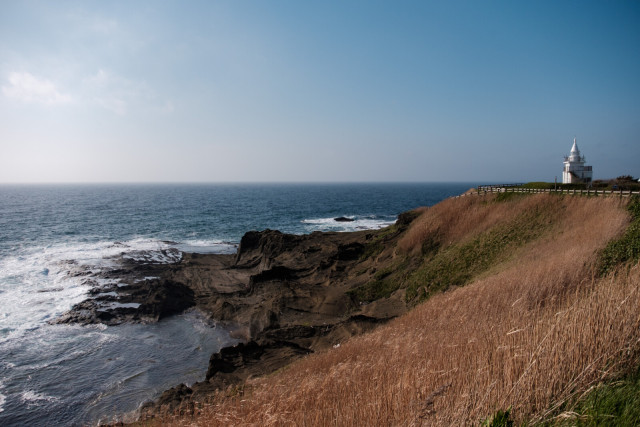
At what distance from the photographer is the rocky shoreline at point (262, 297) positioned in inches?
691

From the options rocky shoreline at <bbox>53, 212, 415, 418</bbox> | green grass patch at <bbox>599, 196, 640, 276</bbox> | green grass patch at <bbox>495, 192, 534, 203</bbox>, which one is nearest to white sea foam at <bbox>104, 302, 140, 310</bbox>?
rocky shoreline at <bbox>53, 212, 415, 418</bbox>

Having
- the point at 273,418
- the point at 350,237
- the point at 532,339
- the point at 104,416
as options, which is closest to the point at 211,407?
the point at 273,418

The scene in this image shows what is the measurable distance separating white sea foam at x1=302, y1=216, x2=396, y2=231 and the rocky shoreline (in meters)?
18.9

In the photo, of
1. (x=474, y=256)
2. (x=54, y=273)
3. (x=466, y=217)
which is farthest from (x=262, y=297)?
(x=54, y=273)

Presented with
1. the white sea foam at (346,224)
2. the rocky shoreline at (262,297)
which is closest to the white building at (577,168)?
the rocky shoreline at (262,297)

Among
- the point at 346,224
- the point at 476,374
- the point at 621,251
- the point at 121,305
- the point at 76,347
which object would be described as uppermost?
the point at 621,251

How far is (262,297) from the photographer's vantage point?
27516 mm

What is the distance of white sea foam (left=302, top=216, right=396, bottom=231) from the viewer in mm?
61016

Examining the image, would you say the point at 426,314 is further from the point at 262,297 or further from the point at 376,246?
the point at 376,246

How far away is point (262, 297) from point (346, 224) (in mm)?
39855

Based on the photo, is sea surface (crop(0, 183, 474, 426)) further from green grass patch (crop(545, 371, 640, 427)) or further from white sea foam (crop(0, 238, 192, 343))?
green grass patch (crop(545, 371, 640, 427))

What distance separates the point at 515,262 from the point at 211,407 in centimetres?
1579

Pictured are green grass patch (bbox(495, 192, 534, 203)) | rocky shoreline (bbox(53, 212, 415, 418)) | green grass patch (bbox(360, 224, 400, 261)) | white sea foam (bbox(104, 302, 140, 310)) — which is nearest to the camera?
rocky shoreline (bbox(53, 212, 415, 418))

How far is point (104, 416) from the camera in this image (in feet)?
48.9
